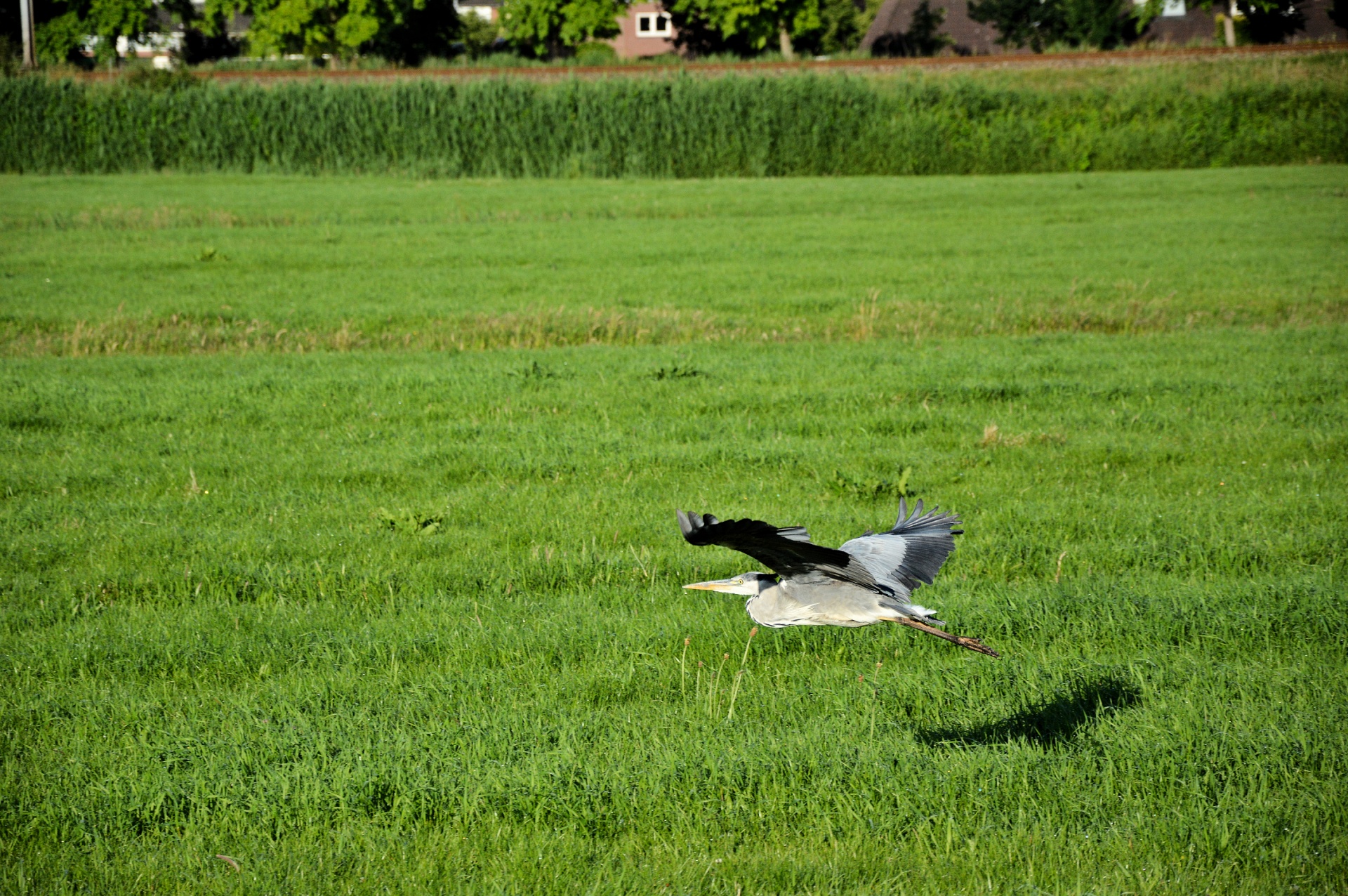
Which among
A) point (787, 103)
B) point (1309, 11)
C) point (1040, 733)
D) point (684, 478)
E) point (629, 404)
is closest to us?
point (1040, 733)

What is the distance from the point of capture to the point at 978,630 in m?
5.56

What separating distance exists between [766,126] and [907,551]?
34463 mm

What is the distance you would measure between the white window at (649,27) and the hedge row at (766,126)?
53558 mm

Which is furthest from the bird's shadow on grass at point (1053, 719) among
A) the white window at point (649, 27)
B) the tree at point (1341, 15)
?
the white window at point (649, 27)

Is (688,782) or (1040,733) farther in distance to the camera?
(1040,733)

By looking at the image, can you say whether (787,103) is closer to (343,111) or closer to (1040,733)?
(343,111)

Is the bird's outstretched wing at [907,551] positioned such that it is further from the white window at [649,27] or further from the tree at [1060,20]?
the white window at [649,27]

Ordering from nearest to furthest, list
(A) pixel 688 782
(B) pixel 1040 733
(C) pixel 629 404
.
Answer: (A) pixel 688 782
(B) pixel 1040 733
(C) pixel 629 404

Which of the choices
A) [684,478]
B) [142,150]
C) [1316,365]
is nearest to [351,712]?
[684,478]

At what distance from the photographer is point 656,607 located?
5957mm

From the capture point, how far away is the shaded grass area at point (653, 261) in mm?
14469

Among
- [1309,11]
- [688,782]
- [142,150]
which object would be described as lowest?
[688,782]

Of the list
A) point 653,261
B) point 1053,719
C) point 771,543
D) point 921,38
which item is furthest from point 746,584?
point 921,38

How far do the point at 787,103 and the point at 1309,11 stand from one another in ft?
144
